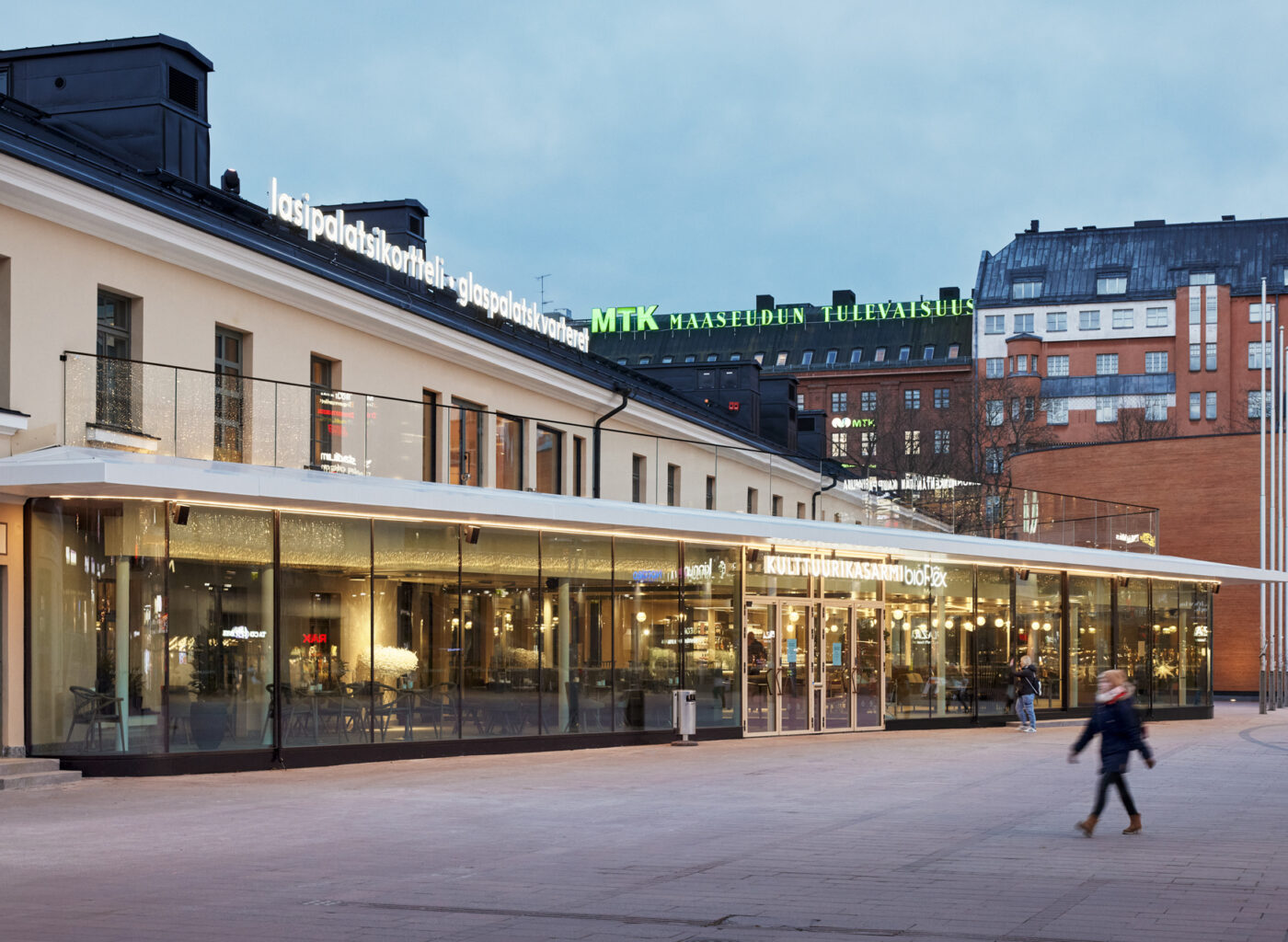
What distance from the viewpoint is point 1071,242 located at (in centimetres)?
10662

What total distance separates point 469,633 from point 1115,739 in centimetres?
1086

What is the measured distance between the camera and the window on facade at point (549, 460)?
28.0 m

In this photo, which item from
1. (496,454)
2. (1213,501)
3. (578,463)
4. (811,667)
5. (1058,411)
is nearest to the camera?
(496,454)

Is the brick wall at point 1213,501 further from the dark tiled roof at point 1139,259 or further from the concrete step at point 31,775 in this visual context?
the dark tiled roof at point 1139,259

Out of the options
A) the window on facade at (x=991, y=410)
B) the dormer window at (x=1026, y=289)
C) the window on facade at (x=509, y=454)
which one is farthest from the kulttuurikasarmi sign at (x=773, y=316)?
the window on facade at (x=509, y=454)

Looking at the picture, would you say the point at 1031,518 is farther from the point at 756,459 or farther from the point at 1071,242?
the point at 1071,242

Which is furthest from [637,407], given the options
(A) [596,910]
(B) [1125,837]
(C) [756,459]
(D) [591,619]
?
(A) [596,910]

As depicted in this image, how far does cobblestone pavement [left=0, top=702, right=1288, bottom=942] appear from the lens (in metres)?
8.94

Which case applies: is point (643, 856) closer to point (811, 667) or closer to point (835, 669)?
point (811, 667)

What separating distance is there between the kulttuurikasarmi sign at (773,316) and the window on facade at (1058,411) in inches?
381

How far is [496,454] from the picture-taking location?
1000 inches

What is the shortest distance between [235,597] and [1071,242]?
9524 cm

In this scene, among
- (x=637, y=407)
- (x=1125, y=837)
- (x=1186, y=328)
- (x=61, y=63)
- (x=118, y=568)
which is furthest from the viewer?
(x=1186, y=328)

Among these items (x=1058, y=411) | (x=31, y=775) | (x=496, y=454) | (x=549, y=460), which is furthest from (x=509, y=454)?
(x=1058, y=411)
